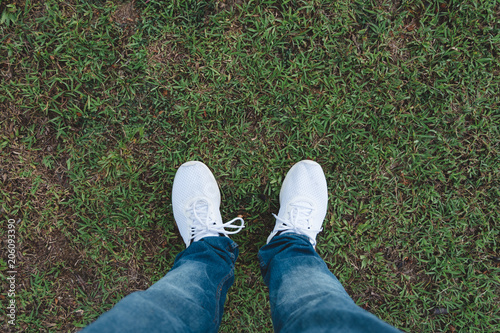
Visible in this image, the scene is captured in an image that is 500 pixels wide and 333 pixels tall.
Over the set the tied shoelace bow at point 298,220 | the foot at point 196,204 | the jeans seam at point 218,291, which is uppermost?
the foot at point 196,204

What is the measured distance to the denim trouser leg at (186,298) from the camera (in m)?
1.23

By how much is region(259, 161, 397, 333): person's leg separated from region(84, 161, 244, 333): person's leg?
0.98ft

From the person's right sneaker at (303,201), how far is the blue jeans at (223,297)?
81 mm

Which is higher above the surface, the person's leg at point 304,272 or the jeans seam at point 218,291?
the person's leg at point 304,272

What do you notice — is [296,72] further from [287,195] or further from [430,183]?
[430,183]

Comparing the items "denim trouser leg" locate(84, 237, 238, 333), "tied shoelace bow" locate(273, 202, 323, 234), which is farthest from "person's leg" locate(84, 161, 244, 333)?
"tied shoelace bow" locate(273, 202, 323, 234)

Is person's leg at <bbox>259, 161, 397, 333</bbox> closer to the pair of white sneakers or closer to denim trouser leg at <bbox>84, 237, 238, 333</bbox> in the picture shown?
the pair of white sneakers

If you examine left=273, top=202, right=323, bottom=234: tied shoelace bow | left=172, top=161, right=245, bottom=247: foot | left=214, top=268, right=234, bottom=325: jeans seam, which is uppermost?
left=172, top=161, right=245, bottom=247: foot

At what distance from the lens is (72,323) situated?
2.15 meters

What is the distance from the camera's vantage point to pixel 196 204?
2.09 m

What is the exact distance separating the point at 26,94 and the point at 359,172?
2.39m

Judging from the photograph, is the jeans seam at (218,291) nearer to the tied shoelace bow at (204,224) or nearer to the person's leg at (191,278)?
the person's leg at (191,278)

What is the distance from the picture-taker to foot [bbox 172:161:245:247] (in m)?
2.04

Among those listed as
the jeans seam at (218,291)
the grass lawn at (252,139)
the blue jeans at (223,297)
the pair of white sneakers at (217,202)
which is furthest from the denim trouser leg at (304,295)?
the grass lawn at (252,139)
